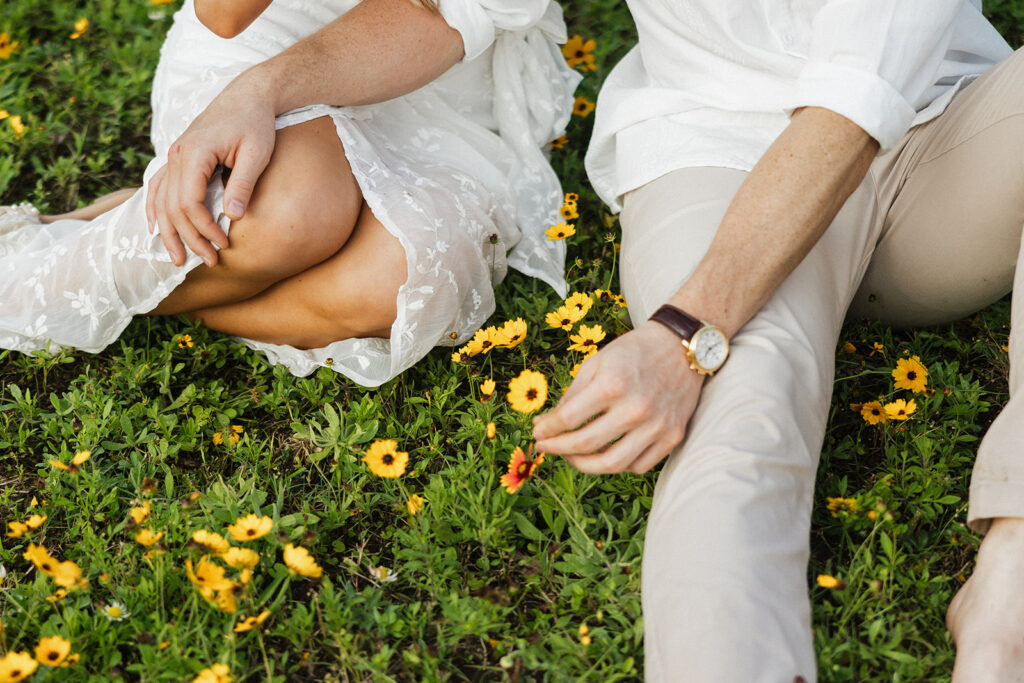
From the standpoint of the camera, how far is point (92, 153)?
2.48m

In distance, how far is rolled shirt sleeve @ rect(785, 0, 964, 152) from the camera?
1.33 m

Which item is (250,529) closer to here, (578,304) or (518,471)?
(518,471)

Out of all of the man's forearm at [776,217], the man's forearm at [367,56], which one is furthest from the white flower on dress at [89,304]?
the man's forearm at [776,217]

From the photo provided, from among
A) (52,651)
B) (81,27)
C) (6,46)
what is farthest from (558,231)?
(6,46)

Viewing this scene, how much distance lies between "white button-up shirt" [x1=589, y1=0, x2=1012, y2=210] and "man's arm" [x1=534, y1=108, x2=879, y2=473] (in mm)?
56

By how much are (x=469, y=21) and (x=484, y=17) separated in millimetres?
29

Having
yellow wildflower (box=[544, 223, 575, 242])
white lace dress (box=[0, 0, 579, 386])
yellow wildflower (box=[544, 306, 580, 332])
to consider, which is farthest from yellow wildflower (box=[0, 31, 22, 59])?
yellow wildflower (box=[544, 306, 580, 332])

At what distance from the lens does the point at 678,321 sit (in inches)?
52.3

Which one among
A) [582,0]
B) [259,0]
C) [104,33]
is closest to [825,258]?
[259,0]

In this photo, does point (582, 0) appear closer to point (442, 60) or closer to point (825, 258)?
point (442, 60)

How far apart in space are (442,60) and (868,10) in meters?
0.80

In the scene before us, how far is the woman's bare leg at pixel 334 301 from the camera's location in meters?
1.71

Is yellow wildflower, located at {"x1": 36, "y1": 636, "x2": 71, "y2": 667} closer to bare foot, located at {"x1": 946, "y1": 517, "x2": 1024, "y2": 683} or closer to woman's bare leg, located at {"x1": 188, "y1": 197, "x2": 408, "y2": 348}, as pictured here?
woman's bare leg, located at {"x1": 188, "y1": 197, "x2": 408, "y2": 348}

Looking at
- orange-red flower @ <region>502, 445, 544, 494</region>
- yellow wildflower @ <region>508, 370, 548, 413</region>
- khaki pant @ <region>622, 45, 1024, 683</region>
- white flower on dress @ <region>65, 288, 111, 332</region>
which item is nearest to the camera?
khaki pant @ <region>622, 45, 1024, 683</region>
